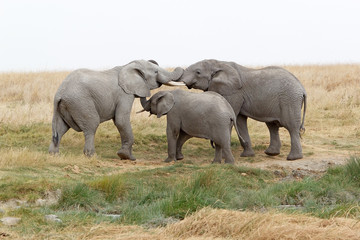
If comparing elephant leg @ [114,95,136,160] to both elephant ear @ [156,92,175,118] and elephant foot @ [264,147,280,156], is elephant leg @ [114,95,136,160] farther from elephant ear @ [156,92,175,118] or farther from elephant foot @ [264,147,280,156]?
elephant foot @ [264,147,280,156]

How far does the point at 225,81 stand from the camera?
46.4 feet

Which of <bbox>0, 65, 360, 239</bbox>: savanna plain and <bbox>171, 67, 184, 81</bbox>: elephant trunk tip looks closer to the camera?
<bbox>0, 65, 360, 239</bbox>: savanna plain

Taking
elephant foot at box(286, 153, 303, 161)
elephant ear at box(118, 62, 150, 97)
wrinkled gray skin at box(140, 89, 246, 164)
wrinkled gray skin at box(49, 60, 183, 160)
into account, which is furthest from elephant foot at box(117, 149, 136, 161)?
elephant foot at box(286, 153, 303, 161)

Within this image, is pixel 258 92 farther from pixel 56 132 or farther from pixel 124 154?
pixel 56 132

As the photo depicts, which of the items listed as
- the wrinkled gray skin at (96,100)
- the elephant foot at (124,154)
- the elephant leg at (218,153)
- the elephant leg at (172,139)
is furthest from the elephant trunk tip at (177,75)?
the elephant leg at (218,153)

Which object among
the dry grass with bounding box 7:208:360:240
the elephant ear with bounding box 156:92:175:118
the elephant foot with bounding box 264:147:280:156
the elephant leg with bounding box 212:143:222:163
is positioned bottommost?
the elephant foot with bounding box 264:147:280:156

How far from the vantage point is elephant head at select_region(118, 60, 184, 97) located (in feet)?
44.5

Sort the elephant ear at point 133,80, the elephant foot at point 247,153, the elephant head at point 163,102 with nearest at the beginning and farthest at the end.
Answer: the elephant head at point 163,102 → the elephant ear at point 133,80 → the elephant foot at point 247,153

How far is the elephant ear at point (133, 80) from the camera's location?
44.3 feet

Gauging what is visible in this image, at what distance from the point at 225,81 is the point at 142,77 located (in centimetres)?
173

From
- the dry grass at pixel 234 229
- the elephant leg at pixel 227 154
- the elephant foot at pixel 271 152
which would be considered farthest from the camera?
the elephant foot at pixel 271 152

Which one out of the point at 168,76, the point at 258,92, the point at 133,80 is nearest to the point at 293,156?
the point at 258,92

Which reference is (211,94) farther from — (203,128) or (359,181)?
(359,181)

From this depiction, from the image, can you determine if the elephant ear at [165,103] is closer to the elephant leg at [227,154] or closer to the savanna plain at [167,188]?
the savanna plain at [167,188]
